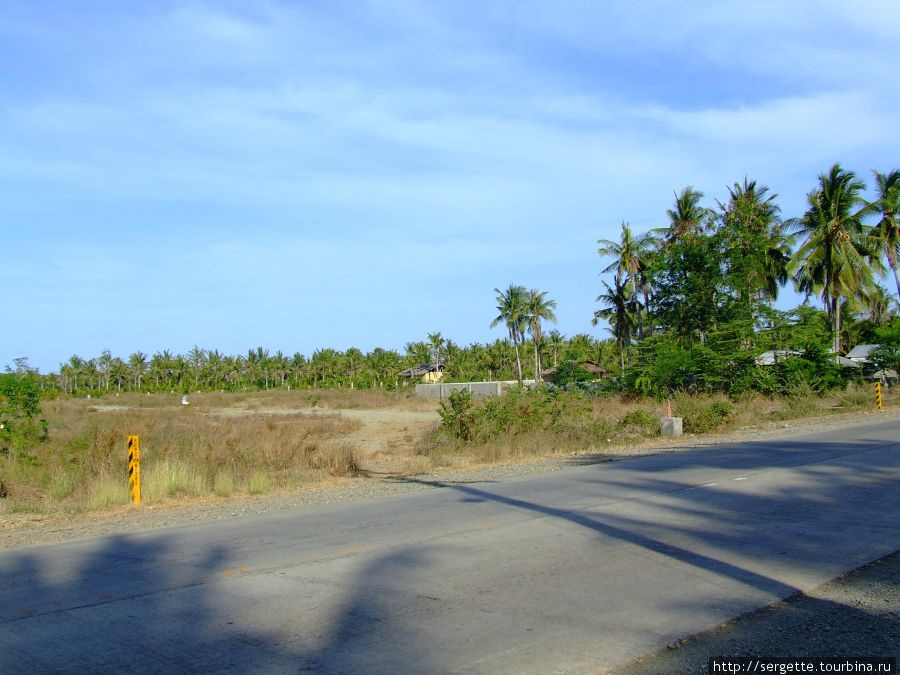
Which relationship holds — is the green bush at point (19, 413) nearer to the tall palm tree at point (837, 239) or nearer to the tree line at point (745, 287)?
the tree line at point (745, 287)

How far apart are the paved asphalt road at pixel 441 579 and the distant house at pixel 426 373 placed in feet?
311

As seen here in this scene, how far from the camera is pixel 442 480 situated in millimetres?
17031

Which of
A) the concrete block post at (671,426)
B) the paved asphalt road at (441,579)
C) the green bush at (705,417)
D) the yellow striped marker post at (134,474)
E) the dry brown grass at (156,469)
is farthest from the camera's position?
the green bush at (705,417)

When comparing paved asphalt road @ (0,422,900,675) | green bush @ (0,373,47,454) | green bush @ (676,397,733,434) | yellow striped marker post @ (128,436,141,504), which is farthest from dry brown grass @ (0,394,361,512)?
green bush @ (676,397,733,434)

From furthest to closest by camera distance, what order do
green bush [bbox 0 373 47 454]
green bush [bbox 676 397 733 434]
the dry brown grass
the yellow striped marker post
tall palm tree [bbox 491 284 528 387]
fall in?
tall palm tree [bbox 491 284 528 387] < green bush [bbox 676 397 733 434] < green bush [bbox 0 373 47 454] < the dry brown grass < the yellow striped marker post

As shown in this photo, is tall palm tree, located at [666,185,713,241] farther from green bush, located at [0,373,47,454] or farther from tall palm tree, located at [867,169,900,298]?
green bush, located at [0,373,47,454]

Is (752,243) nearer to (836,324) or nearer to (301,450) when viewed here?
(836,324)

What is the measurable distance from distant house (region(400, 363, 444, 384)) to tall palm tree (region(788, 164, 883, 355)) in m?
60.1

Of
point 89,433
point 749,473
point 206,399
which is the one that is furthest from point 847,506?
point 206,399

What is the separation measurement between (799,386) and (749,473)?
29.6m

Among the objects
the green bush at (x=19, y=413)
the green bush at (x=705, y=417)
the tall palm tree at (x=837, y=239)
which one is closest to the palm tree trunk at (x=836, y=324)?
the tall palm tree at (x=837, y=239)

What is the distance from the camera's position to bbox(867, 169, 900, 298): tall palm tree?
173 feet

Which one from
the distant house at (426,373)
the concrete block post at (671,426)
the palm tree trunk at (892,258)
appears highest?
the palm tree trunk at (892,258)

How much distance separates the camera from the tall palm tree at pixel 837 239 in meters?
50.6
